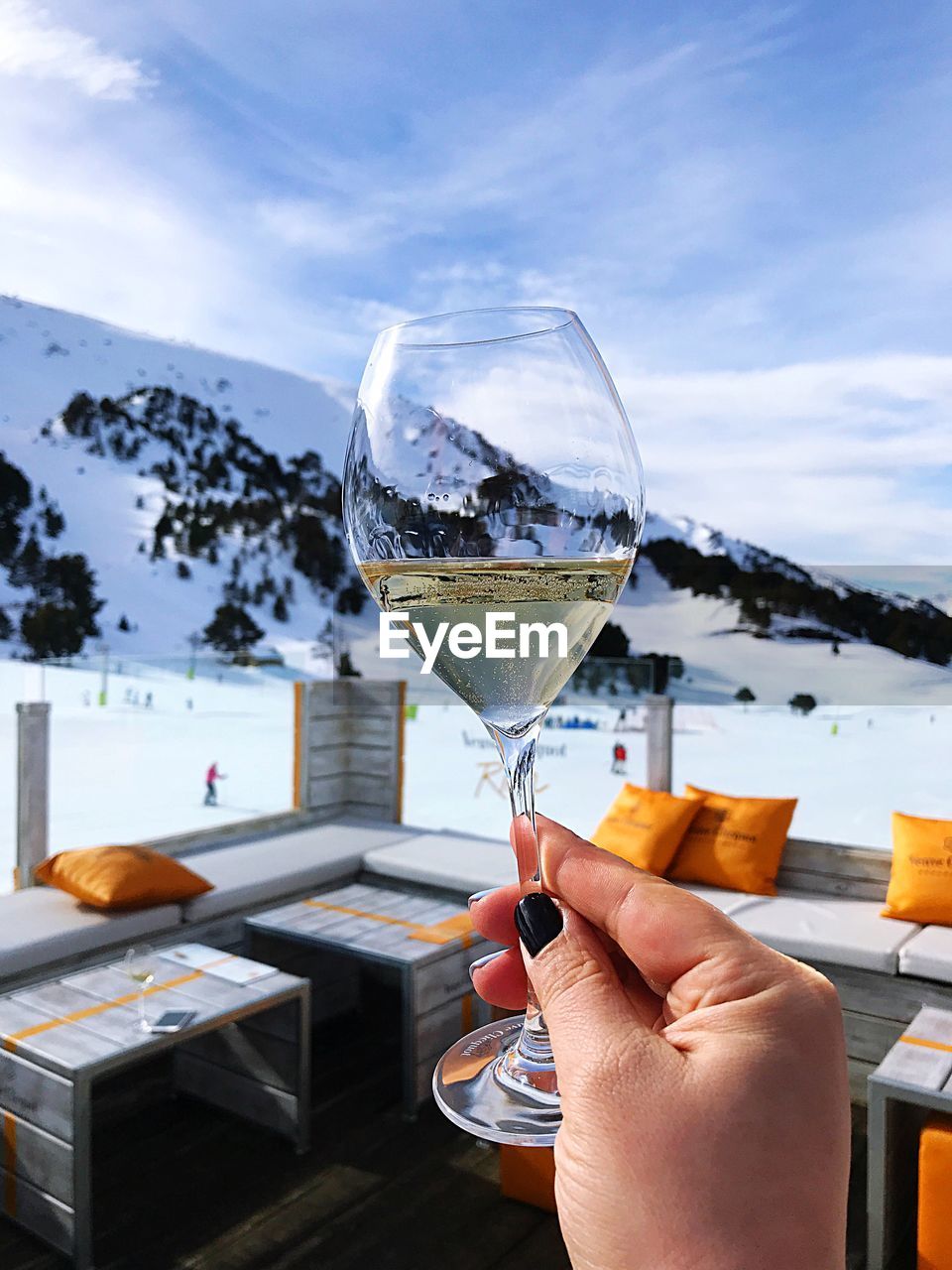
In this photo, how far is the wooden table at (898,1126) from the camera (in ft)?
7.21

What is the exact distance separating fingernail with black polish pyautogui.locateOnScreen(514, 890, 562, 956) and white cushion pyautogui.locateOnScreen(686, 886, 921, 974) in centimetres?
242

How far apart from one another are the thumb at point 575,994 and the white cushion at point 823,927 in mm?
2412

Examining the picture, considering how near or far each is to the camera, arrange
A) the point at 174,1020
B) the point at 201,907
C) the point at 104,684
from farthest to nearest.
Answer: the point at 104,684, the point at 201,907, the point at 174,1020

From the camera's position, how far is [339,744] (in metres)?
5.27

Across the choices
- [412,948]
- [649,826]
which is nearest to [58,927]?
[412,948]

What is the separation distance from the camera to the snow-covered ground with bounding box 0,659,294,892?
4004mm

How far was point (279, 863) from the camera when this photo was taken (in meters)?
4.15

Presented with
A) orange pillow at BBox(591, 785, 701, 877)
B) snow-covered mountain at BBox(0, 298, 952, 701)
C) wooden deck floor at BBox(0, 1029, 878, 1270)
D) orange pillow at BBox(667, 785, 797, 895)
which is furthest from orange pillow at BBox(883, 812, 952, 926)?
snow-covered mountain at BBox(0, 298, 952, 701)

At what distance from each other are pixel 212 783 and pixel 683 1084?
15.3 feet

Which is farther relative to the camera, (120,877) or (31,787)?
(31,787)

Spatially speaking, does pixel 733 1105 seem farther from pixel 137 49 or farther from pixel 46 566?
pixel 46 566

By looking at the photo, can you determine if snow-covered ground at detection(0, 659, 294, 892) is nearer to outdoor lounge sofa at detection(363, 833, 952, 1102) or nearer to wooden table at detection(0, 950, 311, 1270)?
outdoor lounge sofa at detection(363, 833, 952, 1102)

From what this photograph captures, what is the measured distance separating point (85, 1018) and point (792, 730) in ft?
10.8

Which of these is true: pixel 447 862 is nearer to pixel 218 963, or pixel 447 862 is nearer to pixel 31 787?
pixel 218 963
